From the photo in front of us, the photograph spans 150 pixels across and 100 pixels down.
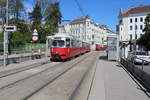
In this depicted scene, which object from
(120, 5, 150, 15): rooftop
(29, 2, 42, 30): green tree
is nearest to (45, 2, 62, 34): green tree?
(29, 2, 42, 30): green tree

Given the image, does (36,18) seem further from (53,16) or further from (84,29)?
(84,29)

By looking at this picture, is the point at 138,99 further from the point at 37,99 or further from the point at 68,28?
the point at 68,28

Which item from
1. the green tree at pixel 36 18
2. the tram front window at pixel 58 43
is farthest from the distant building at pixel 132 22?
the tram front window at pixel 58 43

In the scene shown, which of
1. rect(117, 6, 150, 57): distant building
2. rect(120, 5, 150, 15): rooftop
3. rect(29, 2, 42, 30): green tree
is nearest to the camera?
rect(29, 2, 42, 30): green tree

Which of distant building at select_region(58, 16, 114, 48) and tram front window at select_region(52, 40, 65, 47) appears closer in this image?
tram front window at select_region(52, 40, 65, 47)

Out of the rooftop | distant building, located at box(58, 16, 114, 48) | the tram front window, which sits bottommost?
the tram front window

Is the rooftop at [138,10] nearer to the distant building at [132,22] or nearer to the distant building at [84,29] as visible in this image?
the distant building at [132,22]

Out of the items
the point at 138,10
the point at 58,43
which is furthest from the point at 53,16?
the point at 58,43

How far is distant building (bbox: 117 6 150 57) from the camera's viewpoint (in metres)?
91.2

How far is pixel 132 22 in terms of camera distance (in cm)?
9412

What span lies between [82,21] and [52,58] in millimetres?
87055

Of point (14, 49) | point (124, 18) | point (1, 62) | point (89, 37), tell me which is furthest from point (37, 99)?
point (89, 37)

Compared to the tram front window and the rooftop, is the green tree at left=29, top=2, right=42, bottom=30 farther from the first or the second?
the tram front window

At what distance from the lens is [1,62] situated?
18.2 metres
